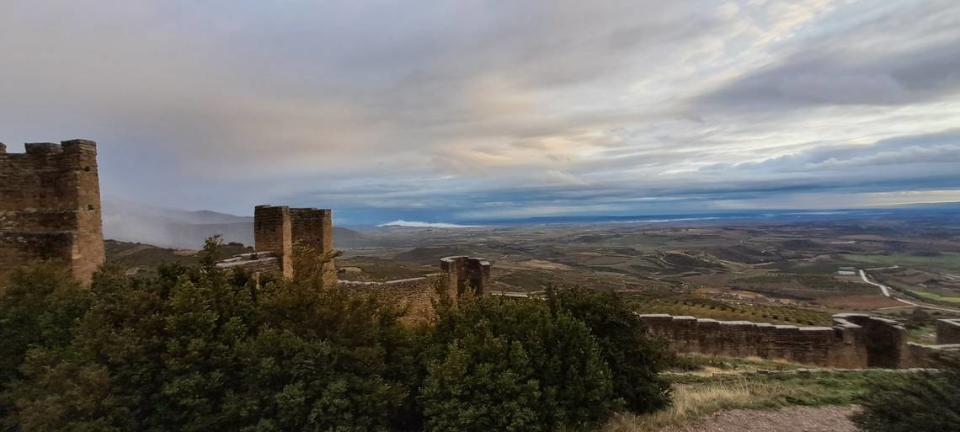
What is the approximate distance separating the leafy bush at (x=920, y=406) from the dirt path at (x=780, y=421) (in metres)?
1.43

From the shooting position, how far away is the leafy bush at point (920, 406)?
5484 millimetres

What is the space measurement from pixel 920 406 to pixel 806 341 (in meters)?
10.8

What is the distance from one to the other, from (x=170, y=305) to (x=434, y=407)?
421cm

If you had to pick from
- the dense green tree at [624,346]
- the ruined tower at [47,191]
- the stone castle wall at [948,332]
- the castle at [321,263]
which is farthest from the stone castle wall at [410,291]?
the stone castle wall at [948,332]

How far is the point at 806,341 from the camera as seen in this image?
14953mm

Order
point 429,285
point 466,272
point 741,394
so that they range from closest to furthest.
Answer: point 741,394 → point 429,285 → point 466,272

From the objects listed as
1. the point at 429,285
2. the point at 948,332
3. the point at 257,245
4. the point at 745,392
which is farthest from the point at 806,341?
the point at 257,245

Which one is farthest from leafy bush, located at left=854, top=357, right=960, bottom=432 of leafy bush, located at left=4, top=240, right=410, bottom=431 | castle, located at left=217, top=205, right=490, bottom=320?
leafy bush, located at left=4, top=240, right=410, bottom=431

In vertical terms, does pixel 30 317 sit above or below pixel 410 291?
above

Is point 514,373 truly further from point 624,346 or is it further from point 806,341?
point 806,341

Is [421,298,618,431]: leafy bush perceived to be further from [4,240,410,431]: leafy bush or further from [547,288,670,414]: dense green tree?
[4,240,410,431]: leafy bush

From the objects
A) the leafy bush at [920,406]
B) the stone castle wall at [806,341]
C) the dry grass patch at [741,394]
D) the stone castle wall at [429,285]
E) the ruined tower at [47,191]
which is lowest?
the stone castle wall at [806,341]

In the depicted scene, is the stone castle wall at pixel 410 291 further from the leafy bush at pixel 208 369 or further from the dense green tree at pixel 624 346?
the leafy bush at pixel 208 369

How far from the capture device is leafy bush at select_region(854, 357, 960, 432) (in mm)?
5484
